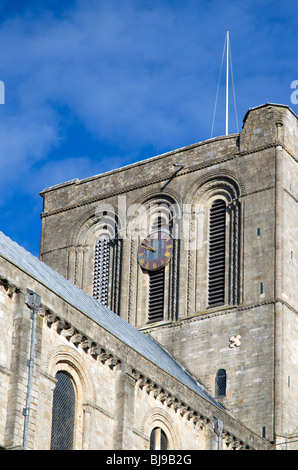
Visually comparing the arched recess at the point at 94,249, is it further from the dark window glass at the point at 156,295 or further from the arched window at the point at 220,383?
the arched window at the point at 220,383

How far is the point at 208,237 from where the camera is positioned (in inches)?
2653

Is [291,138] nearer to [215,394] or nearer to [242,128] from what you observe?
[242,128]

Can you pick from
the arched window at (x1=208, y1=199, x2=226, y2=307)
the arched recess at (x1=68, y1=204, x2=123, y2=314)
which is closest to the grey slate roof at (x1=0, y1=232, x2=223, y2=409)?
the arched window at (x1=208, y1=199, x2=226, y2=307)

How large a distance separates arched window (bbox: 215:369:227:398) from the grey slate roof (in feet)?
2.21

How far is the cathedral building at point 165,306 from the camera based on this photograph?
46.2m

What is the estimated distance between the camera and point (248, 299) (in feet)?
208

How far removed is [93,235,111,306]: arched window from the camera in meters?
69.7

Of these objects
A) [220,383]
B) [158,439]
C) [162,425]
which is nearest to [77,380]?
[158,439]

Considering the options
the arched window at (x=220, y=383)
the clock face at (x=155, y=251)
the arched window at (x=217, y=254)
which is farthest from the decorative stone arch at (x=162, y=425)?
the clock face at (x=155, y=251)

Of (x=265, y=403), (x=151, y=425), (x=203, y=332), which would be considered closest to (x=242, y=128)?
(x=203, y=332)

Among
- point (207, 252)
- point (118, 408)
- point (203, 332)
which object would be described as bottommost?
point (118, 408)

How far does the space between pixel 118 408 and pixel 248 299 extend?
1553cm

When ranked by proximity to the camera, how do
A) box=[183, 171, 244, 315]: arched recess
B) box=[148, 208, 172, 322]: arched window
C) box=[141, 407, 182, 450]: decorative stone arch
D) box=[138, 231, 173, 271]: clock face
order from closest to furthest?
box=[141, 407, 182, 450]: decorative stone arch → box=[183, 171, 244, 315]: arched recess → box=[148, 208, 172, 322]: arched window → box=[138, 231, 173, 271]: clock face

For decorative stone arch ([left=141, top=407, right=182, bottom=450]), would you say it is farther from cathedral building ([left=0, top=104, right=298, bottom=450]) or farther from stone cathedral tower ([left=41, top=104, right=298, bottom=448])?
stone cathedral tower ([left=41, top=104, right=298, bottom=448])
